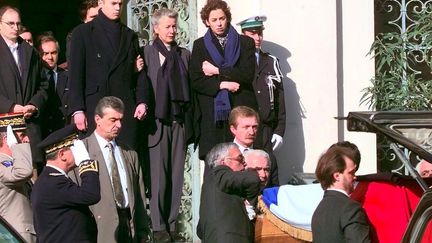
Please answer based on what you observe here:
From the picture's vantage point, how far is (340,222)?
9.45m

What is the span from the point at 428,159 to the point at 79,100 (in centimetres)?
461

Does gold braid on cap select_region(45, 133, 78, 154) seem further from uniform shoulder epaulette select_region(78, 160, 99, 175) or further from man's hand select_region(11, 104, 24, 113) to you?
man's hand select_region(11, 104, 24, 113)

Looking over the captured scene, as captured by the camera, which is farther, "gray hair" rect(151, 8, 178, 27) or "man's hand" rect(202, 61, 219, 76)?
"gray hair" rect(151, 8, 178, 27)

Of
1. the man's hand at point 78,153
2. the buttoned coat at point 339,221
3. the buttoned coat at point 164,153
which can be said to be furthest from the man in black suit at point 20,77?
the buttoned coat at point 339,221

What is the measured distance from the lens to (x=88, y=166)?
1067 cm

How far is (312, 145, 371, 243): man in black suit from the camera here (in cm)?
941

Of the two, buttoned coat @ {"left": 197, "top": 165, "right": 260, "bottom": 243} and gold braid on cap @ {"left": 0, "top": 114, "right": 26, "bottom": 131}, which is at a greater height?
gold braid on cap @ {"left": 0, "top": 114, "right": 26, "bottom": 131}

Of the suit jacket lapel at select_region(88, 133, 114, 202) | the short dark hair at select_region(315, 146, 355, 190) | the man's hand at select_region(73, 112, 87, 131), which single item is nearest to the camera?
the short dark hair at select_region(315, 146, 355, 190)

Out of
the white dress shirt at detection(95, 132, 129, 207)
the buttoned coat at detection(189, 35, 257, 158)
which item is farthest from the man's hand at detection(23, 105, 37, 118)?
the white dress shirt at detection(95, 132, 129, 207)

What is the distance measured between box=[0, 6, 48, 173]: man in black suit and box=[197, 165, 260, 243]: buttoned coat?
3046mm

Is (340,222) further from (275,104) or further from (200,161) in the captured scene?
(200,161)

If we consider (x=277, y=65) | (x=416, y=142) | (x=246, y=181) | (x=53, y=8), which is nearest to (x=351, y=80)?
(x=277, y=65)

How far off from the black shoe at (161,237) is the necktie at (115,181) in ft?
4.81

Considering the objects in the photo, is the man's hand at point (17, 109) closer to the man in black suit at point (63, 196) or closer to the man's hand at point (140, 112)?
the man's hand at point (140, 112)
